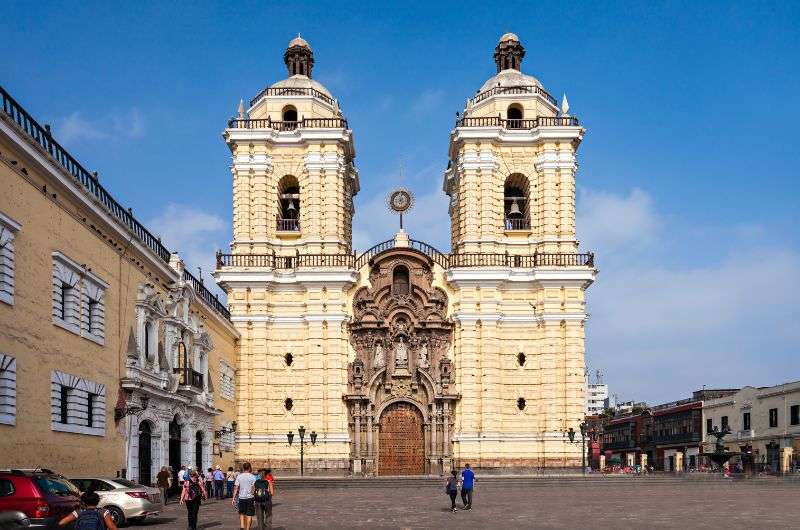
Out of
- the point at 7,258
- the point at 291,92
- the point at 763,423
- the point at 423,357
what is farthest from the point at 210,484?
the point at 763,423

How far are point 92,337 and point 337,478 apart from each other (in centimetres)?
2098

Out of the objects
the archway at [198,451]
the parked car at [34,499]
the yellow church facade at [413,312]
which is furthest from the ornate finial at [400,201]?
the parked car at [34,499]

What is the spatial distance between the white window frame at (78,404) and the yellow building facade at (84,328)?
29mm

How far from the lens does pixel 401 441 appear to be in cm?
5034

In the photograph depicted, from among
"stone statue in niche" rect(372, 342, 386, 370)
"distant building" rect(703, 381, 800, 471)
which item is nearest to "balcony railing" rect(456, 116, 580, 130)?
"stone statue in niche" rect(372, 342, 386, 370)

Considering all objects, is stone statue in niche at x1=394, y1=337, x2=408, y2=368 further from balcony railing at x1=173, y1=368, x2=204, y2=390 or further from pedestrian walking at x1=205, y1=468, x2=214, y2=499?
pedestrian walking at x1=205, y1=468, x2=214, y2=499

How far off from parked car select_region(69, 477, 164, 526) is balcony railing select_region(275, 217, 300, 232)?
29.7 metres

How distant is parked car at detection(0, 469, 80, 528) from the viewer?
16509 millimetres

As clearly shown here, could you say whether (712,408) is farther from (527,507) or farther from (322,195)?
(527,507)

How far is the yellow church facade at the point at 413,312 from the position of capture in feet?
161

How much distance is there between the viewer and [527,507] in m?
29.4

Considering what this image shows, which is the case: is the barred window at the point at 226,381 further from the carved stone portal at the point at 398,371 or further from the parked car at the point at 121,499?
the parked car at the point at 121,499

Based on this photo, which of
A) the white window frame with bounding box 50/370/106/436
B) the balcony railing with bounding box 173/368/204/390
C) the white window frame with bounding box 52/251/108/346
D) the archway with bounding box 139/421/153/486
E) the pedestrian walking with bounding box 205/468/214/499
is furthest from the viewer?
the pedestrian walking with bounding box 205/468/214/499

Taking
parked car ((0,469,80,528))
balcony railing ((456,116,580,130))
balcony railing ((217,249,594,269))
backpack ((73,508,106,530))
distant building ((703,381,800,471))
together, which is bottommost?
distant building ((703,381,800,471))
